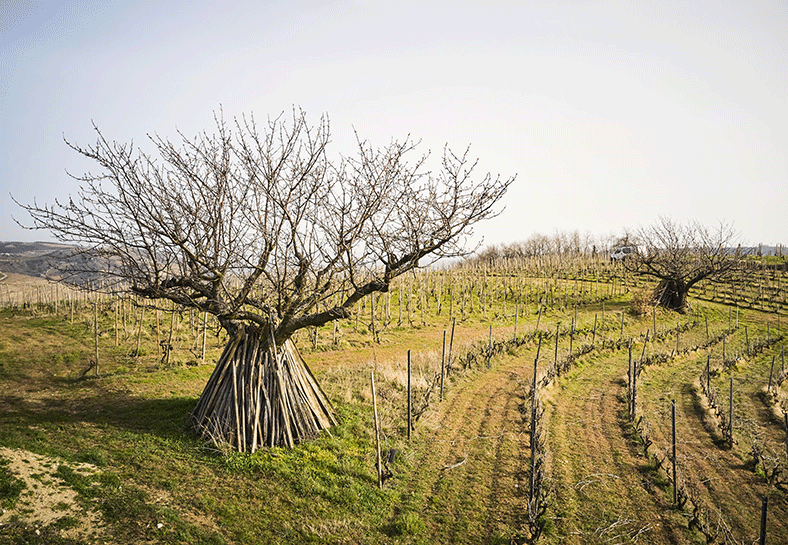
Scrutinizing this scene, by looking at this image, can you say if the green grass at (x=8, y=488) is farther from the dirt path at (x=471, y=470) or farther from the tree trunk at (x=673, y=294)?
the tree trunk at (x=673, y=294)

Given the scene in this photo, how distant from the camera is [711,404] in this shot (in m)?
11.9

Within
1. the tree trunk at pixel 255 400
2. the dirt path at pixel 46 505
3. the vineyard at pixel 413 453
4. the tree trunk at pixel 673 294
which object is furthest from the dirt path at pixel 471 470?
the tree trunk at pixel 673 294

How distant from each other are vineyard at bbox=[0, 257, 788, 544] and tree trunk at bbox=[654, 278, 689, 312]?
469 inches

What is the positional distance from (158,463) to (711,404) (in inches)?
526

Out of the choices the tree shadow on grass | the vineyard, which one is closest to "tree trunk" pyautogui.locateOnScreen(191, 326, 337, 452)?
the vineyard

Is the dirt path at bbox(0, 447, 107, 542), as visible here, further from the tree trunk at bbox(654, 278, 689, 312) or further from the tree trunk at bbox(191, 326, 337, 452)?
the tree trunk at bbox(654, 278, 689, 312)

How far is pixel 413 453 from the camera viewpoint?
815 cm

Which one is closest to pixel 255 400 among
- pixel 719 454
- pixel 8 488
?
pixel 8 488

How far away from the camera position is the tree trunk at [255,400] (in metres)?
7.50

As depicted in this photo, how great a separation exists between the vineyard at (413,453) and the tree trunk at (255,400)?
311 mm

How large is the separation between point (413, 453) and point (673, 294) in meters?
27.4

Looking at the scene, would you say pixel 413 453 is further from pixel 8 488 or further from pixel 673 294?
pixel 673 294

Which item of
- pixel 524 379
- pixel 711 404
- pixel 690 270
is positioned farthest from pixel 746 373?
pixel 690 270

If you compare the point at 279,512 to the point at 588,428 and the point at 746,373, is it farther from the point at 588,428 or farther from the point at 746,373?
the point at 746,373
